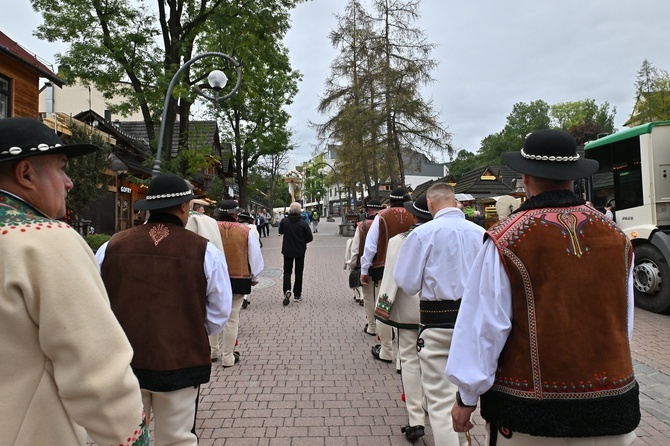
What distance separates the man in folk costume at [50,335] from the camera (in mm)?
1373

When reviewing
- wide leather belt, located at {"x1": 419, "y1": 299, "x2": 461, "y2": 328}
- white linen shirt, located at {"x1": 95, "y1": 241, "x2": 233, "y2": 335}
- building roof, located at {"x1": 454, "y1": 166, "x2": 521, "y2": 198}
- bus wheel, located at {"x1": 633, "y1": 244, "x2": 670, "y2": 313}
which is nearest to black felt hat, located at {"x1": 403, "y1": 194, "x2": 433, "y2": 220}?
wide leather belt, located at {"x1": 419, "y1": 299, "x2": 461, "y2": 328}

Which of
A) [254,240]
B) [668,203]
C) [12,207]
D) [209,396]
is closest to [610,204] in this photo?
[668,203]

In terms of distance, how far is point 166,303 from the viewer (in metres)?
2.64

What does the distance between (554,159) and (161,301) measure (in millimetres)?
2123

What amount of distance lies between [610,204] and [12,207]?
10550 mm

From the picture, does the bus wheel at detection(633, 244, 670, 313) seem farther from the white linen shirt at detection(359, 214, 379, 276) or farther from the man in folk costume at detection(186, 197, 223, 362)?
the man in folk costume at detection(186, 197, 223, 362)

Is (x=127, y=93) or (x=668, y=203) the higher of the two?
(x=127, y=93)

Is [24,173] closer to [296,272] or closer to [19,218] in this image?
[19,218]

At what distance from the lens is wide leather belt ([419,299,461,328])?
133 inches

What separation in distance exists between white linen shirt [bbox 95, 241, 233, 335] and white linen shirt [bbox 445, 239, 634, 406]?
148cm

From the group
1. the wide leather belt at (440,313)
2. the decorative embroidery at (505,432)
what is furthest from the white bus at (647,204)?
the decorative embroidery at (505,432)

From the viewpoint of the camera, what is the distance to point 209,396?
468cm

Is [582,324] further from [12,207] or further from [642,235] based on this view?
[642,235]

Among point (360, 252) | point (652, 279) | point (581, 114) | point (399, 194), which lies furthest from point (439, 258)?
point (581, 114)
